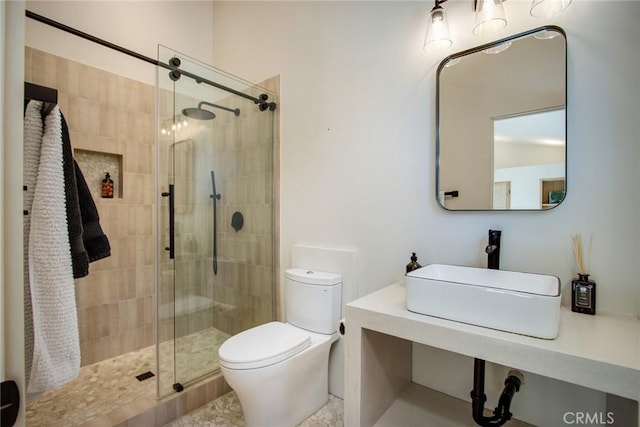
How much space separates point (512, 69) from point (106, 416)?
2.66 meters

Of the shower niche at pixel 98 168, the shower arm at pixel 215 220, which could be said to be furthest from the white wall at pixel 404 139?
the shower niche at pixel 98 168

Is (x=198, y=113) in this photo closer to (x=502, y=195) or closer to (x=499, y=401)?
(x=502, y=195)

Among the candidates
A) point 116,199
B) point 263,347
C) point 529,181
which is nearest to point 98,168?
point 116,199

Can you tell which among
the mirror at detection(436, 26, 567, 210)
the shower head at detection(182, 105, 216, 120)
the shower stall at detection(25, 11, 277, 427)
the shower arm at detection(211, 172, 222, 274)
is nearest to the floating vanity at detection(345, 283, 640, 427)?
the mirror at detection(436, 26, 567, 210)

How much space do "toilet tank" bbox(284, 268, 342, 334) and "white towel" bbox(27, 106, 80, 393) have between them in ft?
3.84

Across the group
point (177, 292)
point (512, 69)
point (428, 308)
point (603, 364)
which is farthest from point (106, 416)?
point (512, 69)

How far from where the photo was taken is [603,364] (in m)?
0.84

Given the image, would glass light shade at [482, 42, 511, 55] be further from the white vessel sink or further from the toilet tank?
the toilet tank

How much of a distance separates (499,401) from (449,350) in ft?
1.38

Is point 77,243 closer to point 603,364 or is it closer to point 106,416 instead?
point 106,416

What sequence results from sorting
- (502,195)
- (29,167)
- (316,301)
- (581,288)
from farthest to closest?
(316,301) → (502,195) → (581,288) → (29,167)

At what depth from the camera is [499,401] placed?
1.24 meters

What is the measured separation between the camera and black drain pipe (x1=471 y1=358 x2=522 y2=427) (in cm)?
123

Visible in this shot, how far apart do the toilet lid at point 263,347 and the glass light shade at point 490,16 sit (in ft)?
5.77
